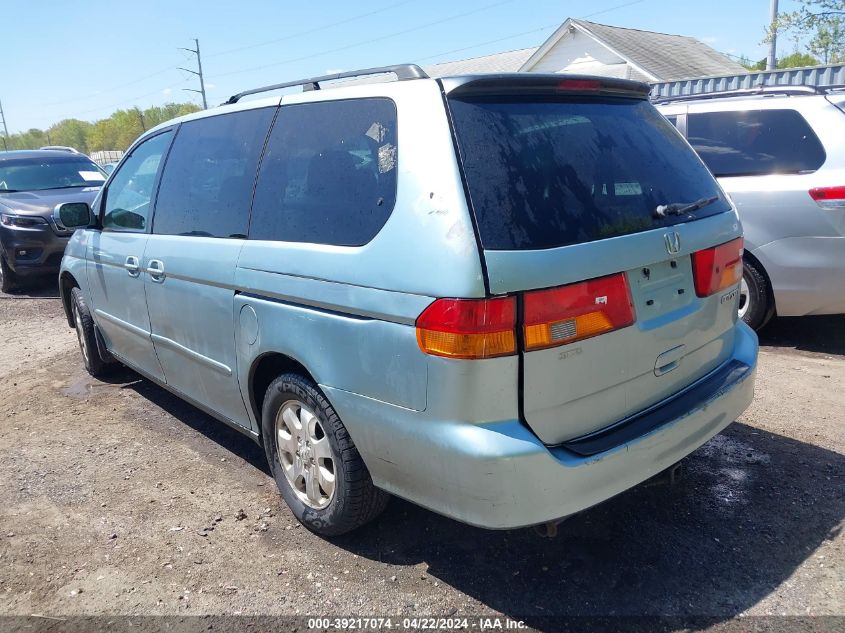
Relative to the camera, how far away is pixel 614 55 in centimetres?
2194

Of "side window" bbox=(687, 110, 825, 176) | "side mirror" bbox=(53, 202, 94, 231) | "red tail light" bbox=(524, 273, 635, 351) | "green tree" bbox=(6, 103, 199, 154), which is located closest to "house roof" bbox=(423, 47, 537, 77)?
"side window" bbox=(687, 110, 825, 176)

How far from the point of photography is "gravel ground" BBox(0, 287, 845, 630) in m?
2.59

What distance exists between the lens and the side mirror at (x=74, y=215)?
462cm

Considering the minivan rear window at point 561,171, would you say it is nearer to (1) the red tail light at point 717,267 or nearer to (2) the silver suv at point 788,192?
(1) the red tail light at point 717,267

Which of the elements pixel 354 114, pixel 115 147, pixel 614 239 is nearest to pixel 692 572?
pixel 614 239

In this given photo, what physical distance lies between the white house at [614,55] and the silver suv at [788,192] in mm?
15518

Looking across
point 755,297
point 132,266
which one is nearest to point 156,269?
point 132,266

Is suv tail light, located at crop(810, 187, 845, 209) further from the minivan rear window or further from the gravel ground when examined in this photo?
the minivan rear window

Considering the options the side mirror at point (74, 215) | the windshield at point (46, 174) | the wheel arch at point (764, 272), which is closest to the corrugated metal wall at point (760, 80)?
the wheel arch at point (764, 272)

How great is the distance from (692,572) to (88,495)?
117 inches

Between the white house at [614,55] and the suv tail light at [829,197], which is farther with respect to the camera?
the white house at [614,55]

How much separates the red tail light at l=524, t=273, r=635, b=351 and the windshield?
9659 millimetres

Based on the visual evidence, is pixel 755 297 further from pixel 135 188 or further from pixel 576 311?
pixel 135 188

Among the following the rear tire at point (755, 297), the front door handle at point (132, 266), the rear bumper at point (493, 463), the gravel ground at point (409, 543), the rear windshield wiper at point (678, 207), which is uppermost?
the rear windshield wiper at point (678, 207)
